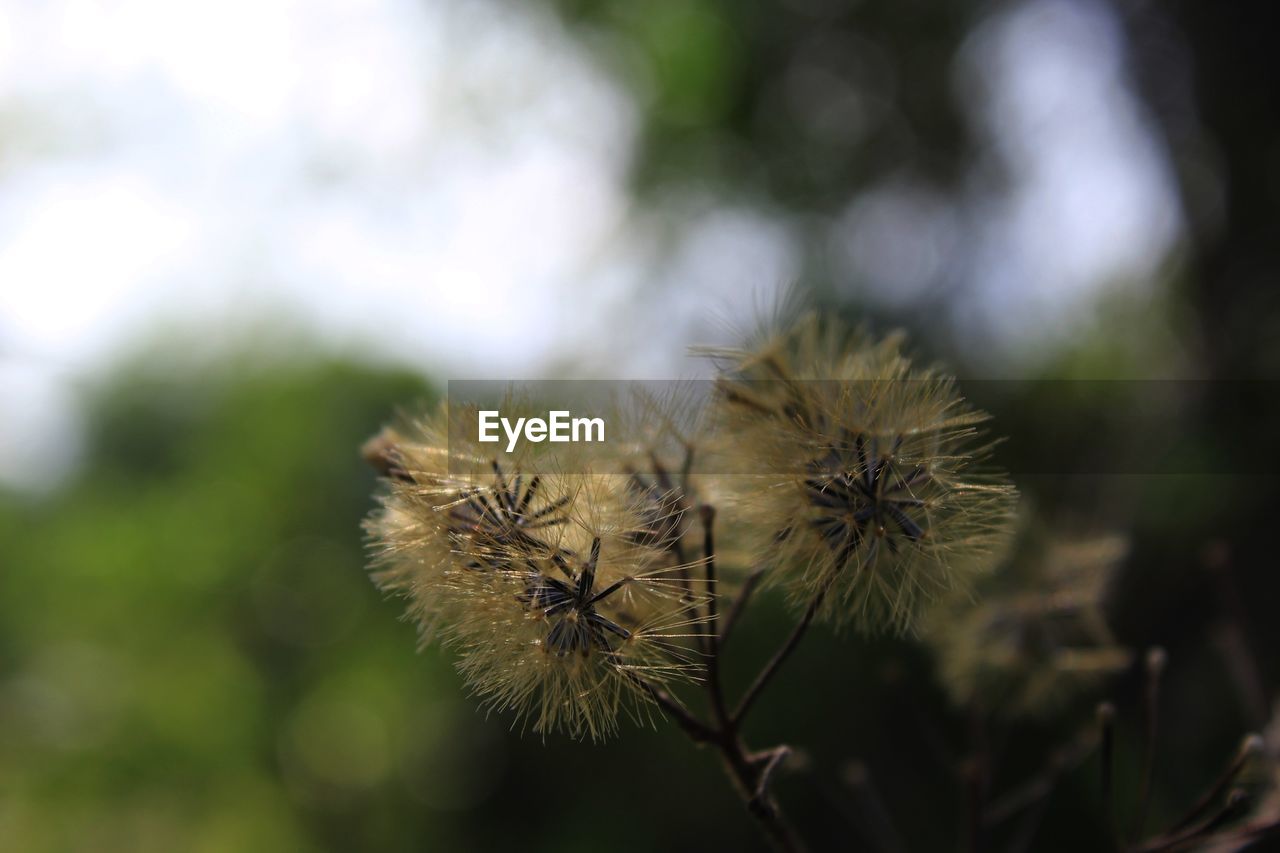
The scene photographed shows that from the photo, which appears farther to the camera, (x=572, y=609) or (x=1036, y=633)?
(x=1036, y=633)

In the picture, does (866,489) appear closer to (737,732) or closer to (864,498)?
(864,498)

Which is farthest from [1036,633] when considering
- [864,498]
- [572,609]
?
[572,609]

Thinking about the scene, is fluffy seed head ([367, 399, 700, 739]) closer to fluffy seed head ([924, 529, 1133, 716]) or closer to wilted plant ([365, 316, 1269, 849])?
wilted plant ([365, 316, 1269, 849])

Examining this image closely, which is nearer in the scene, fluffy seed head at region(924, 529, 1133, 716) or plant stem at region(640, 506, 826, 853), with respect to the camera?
plant stem at region(640, 506, 826, 853)

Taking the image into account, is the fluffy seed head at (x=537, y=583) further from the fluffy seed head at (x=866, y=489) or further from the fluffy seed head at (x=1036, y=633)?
the fluffy seed head at (x=1036, y=633)

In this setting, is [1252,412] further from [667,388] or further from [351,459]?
[351,459]

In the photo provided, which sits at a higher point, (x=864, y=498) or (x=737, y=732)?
(x=864, y=498)

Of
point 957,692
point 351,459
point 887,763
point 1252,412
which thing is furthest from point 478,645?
point 351,459

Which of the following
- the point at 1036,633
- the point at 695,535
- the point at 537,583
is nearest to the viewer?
the point at 537,583

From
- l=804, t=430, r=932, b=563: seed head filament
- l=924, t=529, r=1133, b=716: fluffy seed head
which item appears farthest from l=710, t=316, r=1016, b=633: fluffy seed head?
l=924, t=529, r=1133, b=716: fluffy seed head

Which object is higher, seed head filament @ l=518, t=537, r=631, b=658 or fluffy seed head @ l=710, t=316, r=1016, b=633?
fluffy seed head @ l=710, t=316, r=1016, b=633
